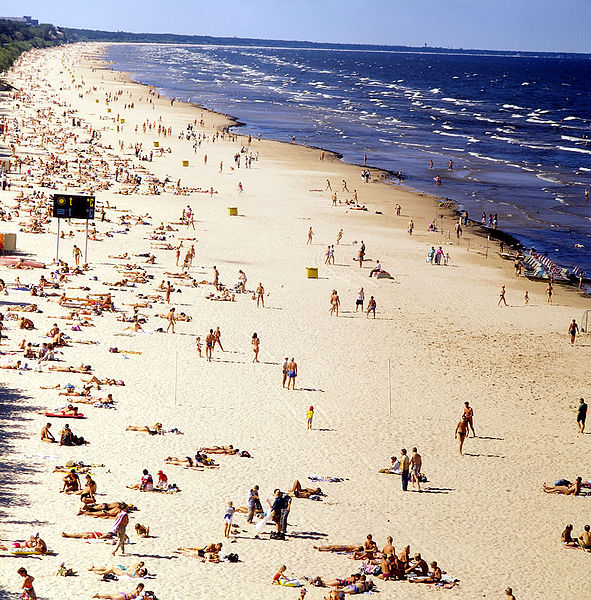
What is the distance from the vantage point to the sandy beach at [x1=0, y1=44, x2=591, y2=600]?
15484mm

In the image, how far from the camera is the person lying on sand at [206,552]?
14.8 meters

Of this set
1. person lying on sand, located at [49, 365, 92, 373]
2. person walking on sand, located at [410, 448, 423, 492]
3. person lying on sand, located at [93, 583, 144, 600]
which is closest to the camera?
person lying on sand, located at [93, 583, 144, 600]

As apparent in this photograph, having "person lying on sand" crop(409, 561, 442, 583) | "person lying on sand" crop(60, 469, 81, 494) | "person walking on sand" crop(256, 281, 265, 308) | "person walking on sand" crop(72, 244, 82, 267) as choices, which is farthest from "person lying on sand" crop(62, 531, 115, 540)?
"person walking on sand" crop(72, 244, 82, 267)

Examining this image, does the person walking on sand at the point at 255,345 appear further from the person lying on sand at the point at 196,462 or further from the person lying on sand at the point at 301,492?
the person lying on sand at the point at 301,492

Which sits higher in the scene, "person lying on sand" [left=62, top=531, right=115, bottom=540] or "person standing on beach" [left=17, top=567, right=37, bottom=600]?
"person standing on beach" [left=17, top=567, right=37, bottom=600]

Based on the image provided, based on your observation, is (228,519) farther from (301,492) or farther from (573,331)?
(573,331)

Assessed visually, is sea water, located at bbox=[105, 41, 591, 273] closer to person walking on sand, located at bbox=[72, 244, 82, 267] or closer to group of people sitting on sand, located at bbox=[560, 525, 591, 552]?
person walking on sand, located at bbox=[72, 244, 82, 267]

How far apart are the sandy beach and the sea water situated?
875 centimetres

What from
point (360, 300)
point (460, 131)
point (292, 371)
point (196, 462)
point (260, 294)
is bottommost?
point (196, 462)

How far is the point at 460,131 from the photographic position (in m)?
93.5

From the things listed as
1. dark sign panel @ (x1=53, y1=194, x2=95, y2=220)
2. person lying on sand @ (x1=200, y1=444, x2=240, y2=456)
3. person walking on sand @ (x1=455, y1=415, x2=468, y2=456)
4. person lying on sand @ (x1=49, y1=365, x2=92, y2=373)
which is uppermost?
dark sign panel @ (x1=53, y1=194, x2=95, y2=220)

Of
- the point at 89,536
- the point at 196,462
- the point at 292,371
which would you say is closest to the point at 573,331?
the point at 292,371

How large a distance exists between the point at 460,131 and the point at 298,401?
246ft

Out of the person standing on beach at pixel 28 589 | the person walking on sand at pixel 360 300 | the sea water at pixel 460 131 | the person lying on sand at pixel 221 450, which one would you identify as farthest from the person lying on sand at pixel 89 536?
the sea water at pixel 460 131
